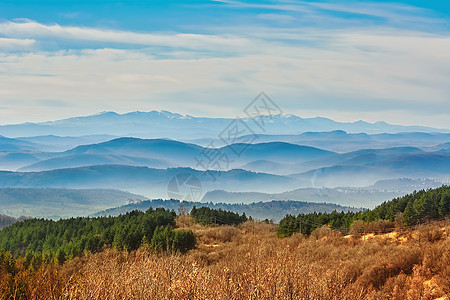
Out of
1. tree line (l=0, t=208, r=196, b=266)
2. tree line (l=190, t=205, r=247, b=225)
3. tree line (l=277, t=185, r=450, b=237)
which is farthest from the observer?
tree line (l=190, t=205, r=247, b=225)

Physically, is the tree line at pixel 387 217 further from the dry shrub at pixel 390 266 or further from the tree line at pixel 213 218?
the tree line at pixel 213 218

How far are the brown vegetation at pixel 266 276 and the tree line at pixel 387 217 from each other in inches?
264

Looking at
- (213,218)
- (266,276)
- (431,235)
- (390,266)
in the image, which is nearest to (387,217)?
(431,235)

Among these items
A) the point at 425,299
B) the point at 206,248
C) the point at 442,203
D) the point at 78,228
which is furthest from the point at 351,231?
the point at 78,228

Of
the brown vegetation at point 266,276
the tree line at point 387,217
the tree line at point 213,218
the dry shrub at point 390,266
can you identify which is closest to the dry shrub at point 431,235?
the brown vegetation at point 266,276

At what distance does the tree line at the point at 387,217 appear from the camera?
130 feet

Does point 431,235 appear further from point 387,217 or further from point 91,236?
point 91,236

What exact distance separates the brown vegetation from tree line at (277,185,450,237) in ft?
22.0

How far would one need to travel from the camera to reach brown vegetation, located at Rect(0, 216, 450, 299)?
9336 mm

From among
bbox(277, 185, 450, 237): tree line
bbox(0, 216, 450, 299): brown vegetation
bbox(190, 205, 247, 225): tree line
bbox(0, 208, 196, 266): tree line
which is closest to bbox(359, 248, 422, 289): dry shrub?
bbox(0, 216, 450, 299): brown vegetation

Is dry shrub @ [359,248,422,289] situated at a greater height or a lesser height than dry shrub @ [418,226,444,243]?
lesser

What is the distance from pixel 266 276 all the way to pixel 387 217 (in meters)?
37.9

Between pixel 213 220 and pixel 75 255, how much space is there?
2357 centimetres

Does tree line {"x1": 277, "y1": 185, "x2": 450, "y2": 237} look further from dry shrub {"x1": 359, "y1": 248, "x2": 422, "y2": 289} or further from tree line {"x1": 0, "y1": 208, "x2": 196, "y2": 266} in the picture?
dry shrub {"x1": 359, "y1": 248, "x2": 422, "y2": 289}
